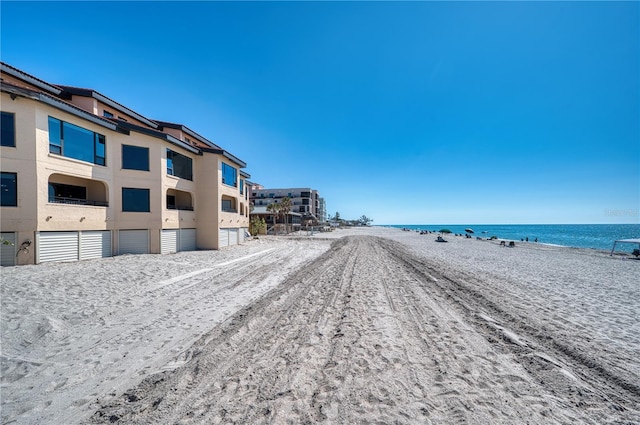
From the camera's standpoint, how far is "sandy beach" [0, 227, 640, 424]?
3553 millimetres

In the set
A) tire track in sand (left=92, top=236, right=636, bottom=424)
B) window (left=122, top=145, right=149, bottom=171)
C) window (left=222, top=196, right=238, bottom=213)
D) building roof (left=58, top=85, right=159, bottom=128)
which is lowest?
tire track in sand (left=92, top=236, right=636, bottom=424)

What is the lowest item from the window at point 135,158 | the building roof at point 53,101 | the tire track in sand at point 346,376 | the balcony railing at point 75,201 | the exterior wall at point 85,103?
the tire track in sand at point 346,376

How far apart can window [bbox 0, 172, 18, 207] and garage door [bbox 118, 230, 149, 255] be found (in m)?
5.59

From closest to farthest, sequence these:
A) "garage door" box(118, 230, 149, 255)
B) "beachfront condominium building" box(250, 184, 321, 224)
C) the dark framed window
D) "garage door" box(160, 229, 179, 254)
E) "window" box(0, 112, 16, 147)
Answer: "window" box(0, 112, 16, 147)
the dark framed window
"garage door" box(118, 230, 149, 255)
"garage door" box(160, 229, 179, 254)
"beachfront condominium building" box(250, 184, 321, 224)

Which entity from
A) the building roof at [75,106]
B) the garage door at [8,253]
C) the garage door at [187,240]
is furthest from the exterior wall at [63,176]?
the garage door at [187,240]

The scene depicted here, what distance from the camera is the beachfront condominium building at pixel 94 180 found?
13.0 meters

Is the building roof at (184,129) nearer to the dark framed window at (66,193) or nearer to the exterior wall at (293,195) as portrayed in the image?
the dark framed window at (66,193)

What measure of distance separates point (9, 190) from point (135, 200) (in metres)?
6.13

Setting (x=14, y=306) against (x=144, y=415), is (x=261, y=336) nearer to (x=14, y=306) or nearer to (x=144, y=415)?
(x=144, y=415)

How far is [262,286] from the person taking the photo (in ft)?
34.1

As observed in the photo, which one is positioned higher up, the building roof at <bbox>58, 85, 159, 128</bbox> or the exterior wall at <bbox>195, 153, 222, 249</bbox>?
the building roof at <bbox>58, 85, 159, 128</bbox>

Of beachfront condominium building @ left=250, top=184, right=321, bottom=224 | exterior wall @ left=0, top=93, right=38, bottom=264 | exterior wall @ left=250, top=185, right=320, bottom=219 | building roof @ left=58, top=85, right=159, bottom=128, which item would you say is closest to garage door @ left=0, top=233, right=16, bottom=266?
exterior wall @ left=0, top=93, right=38, bottom=264

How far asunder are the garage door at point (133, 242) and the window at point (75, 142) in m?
5.51

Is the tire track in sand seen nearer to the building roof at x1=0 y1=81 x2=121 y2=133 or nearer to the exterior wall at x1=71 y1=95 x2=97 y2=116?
the building roof at x1=0 y1=81 x2=121 y2=133
